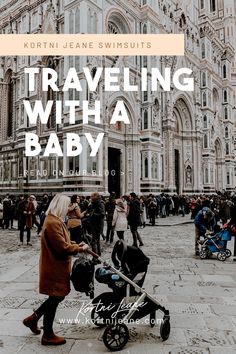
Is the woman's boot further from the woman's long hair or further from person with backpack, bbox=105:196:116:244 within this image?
person with backpack, bbox=105:196:116:244

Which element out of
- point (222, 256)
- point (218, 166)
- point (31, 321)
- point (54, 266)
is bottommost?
point (222, 256)

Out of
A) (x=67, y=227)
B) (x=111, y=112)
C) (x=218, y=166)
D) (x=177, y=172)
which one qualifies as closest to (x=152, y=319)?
(x=67, y=227)

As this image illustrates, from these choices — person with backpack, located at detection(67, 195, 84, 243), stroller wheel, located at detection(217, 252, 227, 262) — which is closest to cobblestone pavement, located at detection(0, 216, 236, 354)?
stroller wheel, located at detection(217, 252, 227, 262)

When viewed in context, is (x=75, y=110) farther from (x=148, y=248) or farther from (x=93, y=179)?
(x=148, y=248)

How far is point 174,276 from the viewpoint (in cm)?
624

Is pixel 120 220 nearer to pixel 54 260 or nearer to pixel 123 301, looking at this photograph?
pixel 123 301

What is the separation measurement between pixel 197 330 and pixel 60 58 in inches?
784

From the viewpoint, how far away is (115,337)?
3275 mm

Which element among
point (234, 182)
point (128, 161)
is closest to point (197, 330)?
point (128, 161)

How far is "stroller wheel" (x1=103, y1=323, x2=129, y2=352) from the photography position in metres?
3.22

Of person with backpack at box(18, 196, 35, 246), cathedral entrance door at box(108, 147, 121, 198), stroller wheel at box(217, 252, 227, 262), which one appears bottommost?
stroller wheel at box(217, 252, 227, 262)

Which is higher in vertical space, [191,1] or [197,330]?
[191,1]

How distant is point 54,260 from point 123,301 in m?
0.91

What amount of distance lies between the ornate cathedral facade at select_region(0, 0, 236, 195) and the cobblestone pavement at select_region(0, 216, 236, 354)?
1104 centimetres
